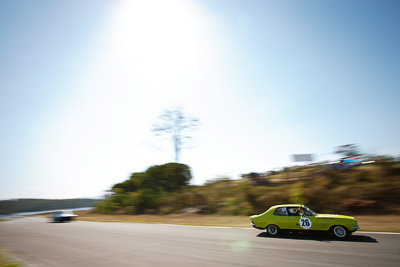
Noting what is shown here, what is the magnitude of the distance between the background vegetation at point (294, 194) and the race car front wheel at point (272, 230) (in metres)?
8.44

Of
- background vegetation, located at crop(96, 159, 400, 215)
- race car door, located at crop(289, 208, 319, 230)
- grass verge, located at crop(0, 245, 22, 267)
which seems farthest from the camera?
background vegetation, located at crop(96, 159, 400, 215)

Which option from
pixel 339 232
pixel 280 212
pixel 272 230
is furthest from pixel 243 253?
pixel 339 232

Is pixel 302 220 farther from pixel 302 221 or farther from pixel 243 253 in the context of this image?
pixel 243 253

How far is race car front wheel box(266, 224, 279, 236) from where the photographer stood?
9680 mm

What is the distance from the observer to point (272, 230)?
9820 mm

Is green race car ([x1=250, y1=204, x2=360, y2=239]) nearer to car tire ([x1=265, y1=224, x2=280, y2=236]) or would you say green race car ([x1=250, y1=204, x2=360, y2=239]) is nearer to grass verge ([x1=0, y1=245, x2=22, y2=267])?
car tire ([x1=265, y1=224, x2=280, y2=236])

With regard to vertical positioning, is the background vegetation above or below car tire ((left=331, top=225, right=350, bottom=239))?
above

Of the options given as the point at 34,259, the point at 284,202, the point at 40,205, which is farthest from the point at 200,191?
the point at 40,205

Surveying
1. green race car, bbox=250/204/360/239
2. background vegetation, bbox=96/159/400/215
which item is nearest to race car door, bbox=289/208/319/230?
green race car, bbox=250/204/360/239

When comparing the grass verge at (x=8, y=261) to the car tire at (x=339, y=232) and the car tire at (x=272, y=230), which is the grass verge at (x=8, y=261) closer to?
the car tire at (x=272, y=230)

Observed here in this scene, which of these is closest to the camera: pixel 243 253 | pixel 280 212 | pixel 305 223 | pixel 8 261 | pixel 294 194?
pixel 243 253

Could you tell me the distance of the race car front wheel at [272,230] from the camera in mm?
9680

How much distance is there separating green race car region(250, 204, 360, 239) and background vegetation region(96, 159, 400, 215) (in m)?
7.85

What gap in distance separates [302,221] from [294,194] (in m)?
9.89
